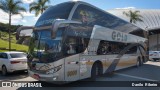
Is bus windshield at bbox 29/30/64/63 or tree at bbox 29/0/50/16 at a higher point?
tree at bbox 29/0/50/16

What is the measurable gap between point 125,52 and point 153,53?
65.7 feet

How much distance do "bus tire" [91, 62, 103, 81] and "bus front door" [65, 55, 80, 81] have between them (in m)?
1.82

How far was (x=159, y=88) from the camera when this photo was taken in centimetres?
1077

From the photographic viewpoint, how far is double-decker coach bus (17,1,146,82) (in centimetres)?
1001

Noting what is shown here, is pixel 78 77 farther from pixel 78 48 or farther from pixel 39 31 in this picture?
pixel 39 31

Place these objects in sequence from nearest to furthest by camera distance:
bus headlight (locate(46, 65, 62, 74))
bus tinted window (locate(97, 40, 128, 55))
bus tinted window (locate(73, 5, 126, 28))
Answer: bus headlight (locate(46, 65, 62, 74)), bus tinted window (locate(73, 5, 126, 28)), bus tinted window (locate(97, 40, 128, 55))

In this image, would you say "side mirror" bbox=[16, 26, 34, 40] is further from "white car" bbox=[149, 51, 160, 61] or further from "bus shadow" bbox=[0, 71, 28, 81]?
"white car" bbox=[149, 51, 160, 61]

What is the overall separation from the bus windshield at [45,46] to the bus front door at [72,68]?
63 cm

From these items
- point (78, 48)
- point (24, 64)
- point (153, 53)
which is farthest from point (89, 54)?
point (153, 53)

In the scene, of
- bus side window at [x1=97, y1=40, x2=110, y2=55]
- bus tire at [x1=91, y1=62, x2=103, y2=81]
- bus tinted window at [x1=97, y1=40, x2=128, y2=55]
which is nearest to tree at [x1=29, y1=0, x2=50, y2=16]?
bus tinted window at [x1=97, y1=40, x2=128, y2=55]

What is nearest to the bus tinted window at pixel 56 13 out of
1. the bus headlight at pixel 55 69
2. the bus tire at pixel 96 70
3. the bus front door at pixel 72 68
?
the bus front door at pixel 72 68

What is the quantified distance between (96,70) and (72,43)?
9.56 ft

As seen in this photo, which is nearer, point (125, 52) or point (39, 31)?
point (39, 31)

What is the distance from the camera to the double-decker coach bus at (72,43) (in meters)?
10.0
